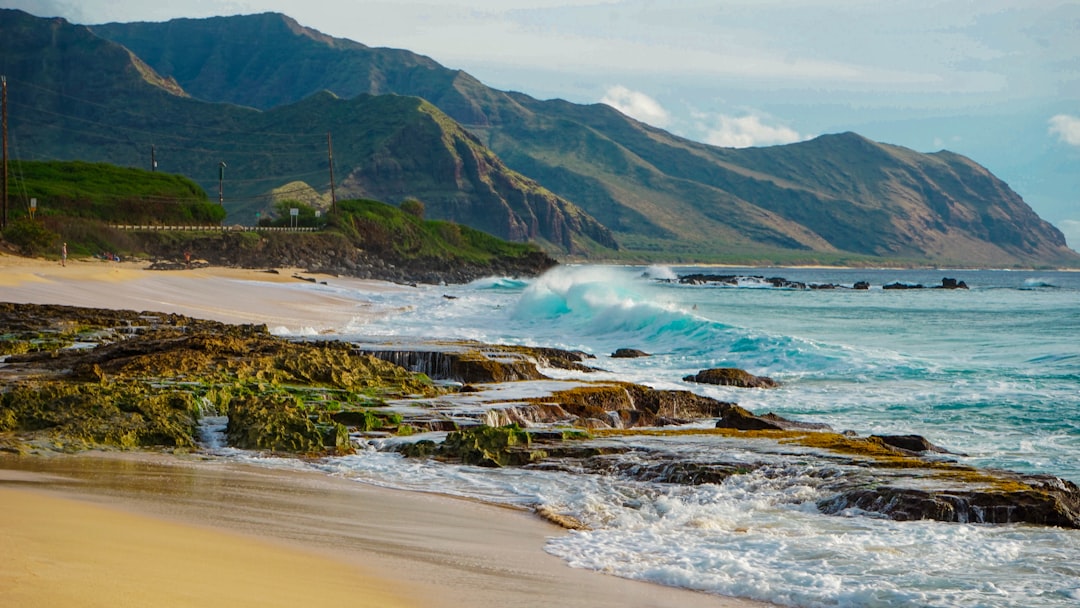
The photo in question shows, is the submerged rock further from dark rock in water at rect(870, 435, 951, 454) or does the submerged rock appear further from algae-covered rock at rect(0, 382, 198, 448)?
algae-covered rock at rect(0, 382, 198, 448)

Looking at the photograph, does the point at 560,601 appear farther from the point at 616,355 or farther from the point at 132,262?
the point at 132,262

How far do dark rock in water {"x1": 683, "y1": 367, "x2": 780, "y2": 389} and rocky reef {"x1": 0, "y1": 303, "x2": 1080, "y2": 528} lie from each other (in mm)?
4327

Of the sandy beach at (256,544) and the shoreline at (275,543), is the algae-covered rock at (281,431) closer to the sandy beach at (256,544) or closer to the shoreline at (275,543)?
the sandy beach at (256,544)

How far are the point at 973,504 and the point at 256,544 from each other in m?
6.83

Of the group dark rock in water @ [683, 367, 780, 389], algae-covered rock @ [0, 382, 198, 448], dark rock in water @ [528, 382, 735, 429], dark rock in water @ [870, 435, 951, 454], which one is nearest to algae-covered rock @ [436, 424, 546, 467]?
dark rock in water @ [528, 382, 735, 429]

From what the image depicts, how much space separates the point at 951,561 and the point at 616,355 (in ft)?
69.7

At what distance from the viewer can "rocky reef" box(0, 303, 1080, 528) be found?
1126cm

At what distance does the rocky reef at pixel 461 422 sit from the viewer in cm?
1126

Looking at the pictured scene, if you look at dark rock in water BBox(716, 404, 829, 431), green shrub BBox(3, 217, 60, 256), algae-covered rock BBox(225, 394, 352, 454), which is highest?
green shrub BBox(3, 217, 60, 256)

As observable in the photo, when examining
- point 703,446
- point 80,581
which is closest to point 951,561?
point 703,446

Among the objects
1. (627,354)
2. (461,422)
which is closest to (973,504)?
(461,422)

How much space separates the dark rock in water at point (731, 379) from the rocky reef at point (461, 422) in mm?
4327

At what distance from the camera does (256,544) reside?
7.57 metres

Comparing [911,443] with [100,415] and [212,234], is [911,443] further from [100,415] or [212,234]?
[212,234]
